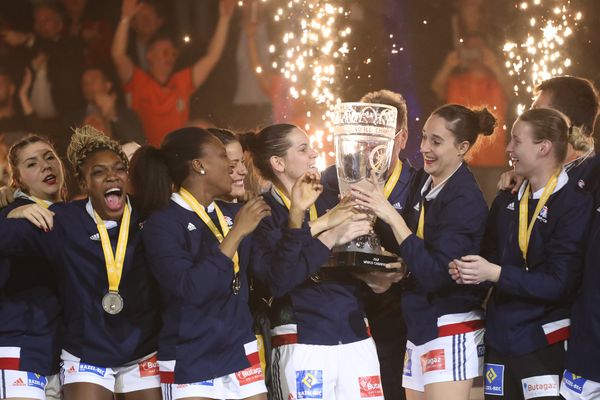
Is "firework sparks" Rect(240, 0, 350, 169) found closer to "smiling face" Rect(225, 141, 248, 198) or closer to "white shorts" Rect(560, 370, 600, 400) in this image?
"smiling face" Rect(225, 141, 248, 198)

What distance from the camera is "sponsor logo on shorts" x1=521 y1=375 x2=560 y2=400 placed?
309 centimetres

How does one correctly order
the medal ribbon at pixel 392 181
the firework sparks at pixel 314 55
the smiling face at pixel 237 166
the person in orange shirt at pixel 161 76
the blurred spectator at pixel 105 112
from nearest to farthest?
the medal ribbon at pixel 392 181 → the smiling face at pixel 237 166 → the firework sparks at pixel 314 55 → the blurred spectator at pixel 105 112 → the person in orange shirt at pixel 161 76

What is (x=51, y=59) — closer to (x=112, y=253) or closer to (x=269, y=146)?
(x=269, y=146)

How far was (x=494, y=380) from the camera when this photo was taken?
324 cm

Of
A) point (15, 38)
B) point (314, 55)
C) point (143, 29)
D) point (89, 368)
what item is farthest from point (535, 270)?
point (15, 38)

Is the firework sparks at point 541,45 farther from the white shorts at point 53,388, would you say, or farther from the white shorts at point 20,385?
the white shorts at point 20,385

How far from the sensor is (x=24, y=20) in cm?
748

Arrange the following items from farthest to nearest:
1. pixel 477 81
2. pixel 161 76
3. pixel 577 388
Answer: pixel 161 76 < pixel 477 81 < pixel 577 388

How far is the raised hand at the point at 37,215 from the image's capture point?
10.7 ft

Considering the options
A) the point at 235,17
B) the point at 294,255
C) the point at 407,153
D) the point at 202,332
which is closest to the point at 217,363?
the point at 202,332

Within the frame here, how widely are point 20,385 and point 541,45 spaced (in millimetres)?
5108

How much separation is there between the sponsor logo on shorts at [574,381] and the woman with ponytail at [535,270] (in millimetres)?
12

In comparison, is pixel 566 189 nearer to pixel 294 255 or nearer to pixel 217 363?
pixel 294 255

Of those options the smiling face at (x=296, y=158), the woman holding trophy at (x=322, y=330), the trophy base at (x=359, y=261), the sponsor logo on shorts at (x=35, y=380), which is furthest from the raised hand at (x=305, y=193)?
the sponsor logo on shorts at (x=35, y=380)
